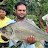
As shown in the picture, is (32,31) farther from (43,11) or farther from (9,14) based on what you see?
(43,11)

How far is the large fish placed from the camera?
58.7 inches

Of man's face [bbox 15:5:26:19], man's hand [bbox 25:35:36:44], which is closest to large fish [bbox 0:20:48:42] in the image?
man's hand [bbox 25:35:36:44]

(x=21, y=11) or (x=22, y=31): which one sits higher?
(x=21, y=11)

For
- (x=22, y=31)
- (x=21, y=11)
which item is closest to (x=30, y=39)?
(x=22, y=31)

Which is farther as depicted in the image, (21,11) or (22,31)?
(21,11)

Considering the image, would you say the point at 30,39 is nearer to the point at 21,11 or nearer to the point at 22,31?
the point at 22,31

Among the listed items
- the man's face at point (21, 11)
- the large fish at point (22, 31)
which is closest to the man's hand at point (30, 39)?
the large fish at point (22, 31)

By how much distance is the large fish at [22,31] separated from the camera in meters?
1.49

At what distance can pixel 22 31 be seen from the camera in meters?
1.53

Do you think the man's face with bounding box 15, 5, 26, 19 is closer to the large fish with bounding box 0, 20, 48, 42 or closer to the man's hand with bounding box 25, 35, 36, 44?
the large fish with bounding box 0, 20, 48, 42

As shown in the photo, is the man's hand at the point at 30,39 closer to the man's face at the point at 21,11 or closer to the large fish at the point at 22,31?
the large fish at the point at 22,31

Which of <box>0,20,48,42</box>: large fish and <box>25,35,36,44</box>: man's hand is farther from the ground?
<box>0,20,48,42</box>: large fish

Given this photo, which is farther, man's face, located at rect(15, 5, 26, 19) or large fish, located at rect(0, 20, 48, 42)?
man's face, located at rect(15, 5, 26, 19)

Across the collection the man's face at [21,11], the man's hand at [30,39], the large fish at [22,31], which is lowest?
the man's hand at [30,39]
